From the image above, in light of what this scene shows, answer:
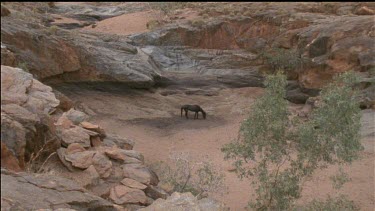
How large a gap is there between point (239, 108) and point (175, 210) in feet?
52.3

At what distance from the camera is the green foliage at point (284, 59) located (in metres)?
26.1

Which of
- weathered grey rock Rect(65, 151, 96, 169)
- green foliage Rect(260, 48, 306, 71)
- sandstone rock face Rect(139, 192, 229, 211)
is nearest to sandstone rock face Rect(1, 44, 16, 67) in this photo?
weathered grey rock Rect(65, 151, 96, 169)

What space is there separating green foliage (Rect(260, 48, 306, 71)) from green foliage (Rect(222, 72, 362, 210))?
16300 mm

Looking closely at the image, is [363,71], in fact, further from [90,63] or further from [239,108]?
[90,63]

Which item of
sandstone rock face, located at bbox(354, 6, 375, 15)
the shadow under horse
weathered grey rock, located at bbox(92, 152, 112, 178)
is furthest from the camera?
sandstone rock face, located at bbox(354, 6, 375, 15)

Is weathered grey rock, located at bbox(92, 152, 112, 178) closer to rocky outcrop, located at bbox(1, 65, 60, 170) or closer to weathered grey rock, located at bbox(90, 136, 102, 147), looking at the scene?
rocky outcrop, located at bbox(1, 65, 60, 170)

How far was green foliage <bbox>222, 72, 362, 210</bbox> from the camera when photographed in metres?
9.12

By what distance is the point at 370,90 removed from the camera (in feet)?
67.7

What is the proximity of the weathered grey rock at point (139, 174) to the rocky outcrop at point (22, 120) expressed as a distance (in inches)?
67.6

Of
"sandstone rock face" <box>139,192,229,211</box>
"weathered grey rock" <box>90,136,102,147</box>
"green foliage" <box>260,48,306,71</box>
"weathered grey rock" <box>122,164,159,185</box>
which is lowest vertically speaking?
"green foliage" <box>260,48,306,71</box>

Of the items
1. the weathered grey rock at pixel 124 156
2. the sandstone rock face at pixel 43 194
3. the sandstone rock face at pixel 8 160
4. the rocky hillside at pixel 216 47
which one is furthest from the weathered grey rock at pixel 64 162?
the rocky hillside at pixel 216 47

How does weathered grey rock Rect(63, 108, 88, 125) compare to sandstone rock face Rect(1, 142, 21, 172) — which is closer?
sandstone rock face Rect(1, 142, 21, 172)

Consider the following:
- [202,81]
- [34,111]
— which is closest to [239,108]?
[202,81]

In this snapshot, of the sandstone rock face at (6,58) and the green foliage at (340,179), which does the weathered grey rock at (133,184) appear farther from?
the sandstone rock face at (6,58)
